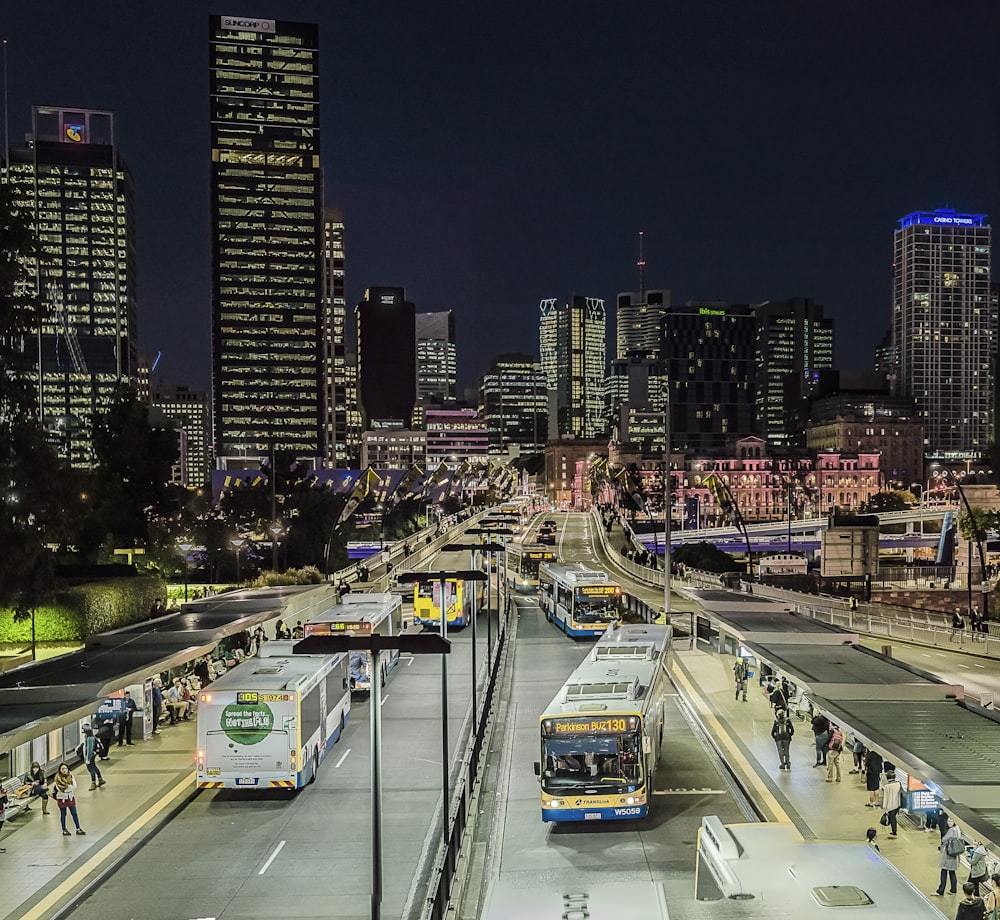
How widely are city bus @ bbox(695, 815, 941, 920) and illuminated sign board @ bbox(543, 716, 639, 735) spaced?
753cm

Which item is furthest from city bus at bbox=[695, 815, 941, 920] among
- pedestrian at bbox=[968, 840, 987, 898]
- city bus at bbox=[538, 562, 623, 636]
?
city bus at bbox=[538, 562, 623, 636]

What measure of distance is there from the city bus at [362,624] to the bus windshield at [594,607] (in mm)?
9297

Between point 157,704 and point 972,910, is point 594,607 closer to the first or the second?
point 157,704

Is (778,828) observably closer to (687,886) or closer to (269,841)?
(687,886)

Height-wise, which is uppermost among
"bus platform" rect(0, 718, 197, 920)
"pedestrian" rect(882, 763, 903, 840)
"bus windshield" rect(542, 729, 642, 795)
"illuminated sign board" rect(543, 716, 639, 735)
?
"illuminated sign board" rect(543, 716, 639, 735)

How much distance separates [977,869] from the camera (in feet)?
45.3

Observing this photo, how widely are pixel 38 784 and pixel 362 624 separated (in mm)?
13293

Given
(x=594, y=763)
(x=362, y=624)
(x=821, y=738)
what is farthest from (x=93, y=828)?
(x=821, y=738)

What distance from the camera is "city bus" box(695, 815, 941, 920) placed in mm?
9547

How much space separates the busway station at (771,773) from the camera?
1033cm

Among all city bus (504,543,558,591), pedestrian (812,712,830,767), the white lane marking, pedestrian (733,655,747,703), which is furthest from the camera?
city bus (504,543,558,591)

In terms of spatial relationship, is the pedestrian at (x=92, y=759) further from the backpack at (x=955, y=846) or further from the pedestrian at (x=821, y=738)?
the backpack at (x=955, y=846)

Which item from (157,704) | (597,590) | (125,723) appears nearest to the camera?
(125,723)

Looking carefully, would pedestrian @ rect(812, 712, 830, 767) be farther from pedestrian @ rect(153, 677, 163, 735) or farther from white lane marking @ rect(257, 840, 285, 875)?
pedestrian @ rect(153, 677, 163, 735)
